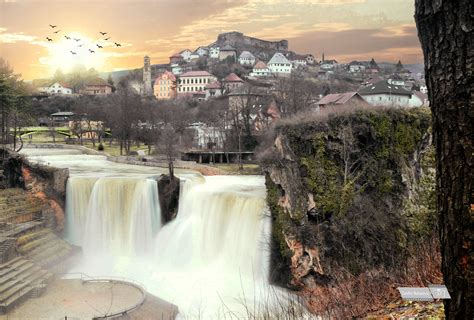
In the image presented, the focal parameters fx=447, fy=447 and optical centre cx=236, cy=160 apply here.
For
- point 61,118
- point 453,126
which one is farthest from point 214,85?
point 453,126

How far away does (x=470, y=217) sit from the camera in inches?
71.5

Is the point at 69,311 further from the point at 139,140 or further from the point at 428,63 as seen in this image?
the point at 139,140

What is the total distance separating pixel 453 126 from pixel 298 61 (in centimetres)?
9076

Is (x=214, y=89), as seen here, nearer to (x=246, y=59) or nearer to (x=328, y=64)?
(x=246, y=59)

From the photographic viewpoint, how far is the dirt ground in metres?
11.6

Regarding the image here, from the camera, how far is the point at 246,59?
8306cm

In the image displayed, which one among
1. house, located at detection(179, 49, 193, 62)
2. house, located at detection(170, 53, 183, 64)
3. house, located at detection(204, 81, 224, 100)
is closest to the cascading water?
house, located at detection(204, 81, 224, 100)

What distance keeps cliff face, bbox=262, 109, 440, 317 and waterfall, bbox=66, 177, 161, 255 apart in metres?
5.41

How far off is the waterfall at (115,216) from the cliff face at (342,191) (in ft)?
17.8

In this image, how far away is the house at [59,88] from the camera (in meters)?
59.0

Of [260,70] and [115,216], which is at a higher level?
[260,70]

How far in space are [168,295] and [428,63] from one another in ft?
41.9

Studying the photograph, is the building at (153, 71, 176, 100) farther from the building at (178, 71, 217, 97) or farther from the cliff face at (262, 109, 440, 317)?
the cliff face at (262, 109, 440, 317)

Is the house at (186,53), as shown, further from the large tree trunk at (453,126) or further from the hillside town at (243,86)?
the large tree trunk at (453,126)
